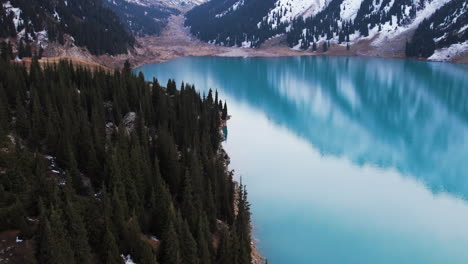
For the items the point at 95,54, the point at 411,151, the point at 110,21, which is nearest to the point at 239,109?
the point at 411,151

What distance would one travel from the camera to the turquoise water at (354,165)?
31.5 metres

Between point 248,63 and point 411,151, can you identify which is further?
point 248,63

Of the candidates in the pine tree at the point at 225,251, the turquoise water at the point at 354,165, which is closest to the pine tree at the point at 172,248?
the pine tree at the point at 225,251

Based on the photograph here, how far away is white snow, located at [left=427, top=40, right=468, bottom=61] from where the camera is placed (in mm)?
139250

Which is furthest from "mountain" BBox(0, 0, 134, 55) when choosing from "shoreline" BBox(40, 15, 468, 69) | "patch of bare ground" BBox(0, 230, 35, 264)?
"patch of bare ground" BBox(0, 230, 35, 264)

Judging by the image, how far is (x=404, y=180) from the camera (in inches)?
1773

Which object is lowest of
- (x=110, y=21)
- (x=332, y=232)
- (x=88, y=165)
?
(x=332, y=232)

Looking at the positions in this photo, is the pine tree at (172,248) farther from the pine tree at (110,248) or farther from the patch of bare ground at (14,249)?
the patch of bare ground at (14,249)

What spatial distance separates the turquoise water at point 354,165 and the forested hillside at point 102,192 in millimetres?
6864

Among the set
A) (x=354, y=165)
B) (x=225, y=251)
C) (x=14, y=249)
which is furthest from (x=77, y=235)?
(x=354, y=165)

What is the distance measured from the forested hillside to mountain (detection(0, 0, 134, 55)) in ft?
191

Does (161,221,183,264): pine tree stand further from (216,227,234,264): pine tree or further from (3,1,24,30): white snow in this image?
(3,1,24,30): white snow

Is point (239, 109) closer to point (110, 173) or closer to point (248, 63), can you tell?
point (110, 173)

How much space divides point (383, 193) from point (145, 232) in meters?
27.6
